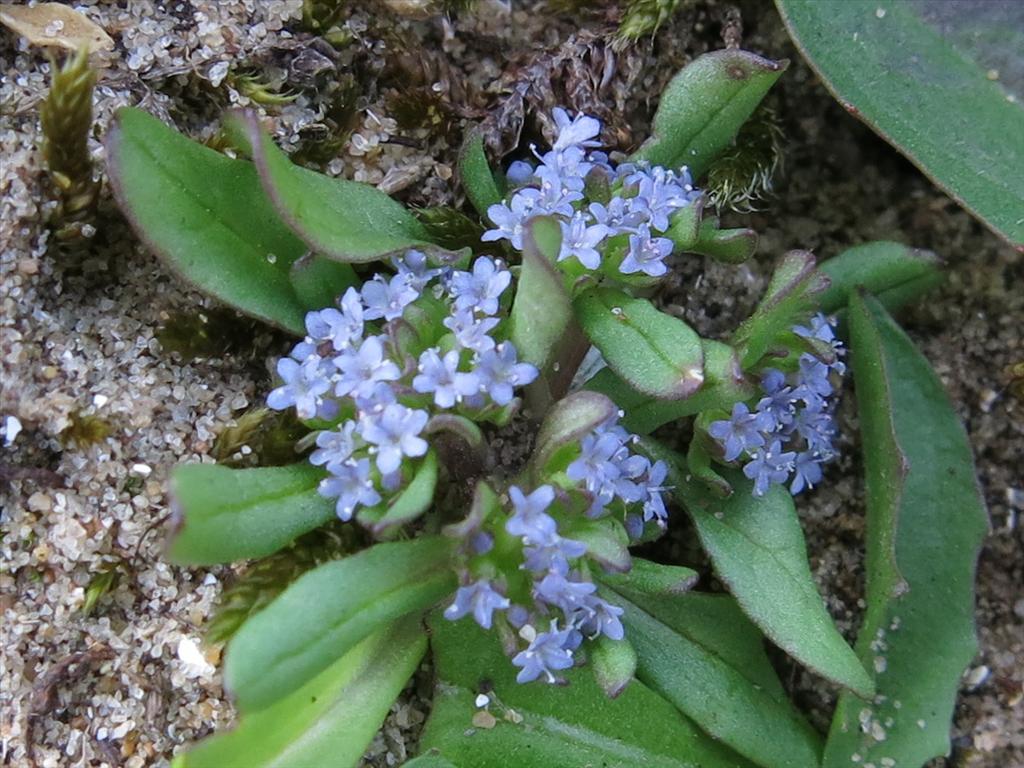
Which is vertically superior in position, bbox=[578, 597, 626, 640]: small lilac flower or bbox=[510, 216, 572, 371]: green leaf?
bbox=[510, 216, 572, 371]: green leaf

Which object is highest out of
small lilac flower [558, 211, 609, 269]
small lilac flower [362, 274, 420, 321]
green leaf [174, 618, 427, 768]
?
small lilac flower [558, 211, 609, 269]

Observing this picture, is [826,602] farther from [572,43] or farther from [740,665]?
[572,43]

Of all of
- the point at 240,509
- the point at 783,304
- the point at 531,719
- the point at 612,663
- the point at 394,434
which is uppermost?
the point at 783,304

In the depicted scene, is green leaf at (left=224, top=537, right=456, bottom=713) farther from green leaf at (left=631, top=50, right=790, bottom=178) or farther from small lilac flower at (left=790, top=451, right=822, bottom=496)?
green leaf at (left=631, top=50, right=790, bottom=178)

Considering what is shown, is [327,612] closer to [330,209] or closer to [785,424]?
[330,209]

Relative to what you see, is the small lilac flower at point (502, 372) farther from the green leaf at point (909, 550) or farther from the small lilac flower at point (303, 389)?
the green leaf at point (909, 550)

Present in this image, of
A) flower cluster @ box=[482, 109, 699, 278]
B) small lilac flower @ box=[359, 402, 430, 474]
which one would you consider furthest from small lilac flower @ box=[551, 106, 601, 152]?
small lilac flower @ box=[359, 402, 430, 474]

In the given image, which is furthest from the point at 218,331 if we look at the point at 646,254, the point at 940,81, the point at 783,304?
the point at 940,81
